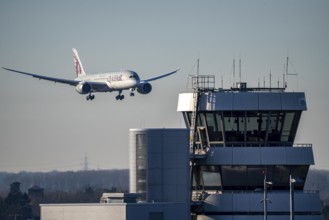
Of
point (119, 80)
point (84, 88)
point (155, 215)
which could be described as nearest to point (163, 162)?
point (155, 215)

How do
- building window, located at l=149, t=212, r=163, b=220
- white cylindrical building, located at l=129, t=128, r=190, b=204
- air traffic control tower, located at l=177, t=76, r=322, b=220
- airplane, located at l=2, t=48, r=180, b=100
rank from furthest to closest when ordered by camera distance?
airplane, located at l=2, t=48, r=180, b=100, air traffic control tower, located at l=177, t=76, r=322, b=220, white cylindrical building, located at l=129, t=128, r=190, b=204, building window, located at l=149, t=212, r=163, b=220

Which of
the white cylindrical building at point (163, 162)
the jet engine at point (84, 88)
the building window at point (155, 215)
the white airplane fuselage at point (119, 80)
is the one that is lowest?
the building window at point (155, 215)

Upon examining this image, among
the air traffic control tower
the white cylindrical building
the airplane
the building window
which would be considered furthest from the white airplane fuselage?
the building window

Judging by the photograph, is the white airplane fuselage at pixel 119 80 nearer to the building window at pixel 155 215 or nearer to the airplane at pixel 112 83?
the airplane at pixel 112 83

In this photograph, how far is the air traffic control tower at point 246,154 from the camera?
276ft

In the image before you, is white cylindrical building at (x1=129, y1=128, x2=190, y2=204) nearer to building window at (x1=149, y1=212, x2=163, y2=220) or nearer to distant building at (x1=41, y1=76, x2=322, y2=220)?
distant building at (x1=41, y1=76, x2=322, y2=220)

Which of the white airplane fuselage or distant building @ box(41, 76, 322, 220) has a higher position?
the white airplane fuselage

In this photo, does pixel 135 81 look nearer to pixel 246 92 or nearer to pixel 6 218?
pixel 6 218

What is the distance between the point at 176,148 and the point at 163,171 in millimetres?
1728

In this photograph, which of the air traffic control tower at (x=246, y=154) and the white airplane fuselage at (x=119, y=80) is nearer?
the air traffic control tower at (x=246, y=154)

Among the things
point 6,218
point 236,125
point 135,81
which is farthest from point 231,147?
point 6,218

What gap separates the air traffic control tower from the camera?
8400cm

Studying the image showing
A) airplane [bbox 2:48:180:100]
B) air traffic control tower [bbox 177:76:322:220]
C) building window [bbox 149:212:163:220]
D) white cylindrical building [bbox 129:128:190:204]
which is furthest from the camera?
airplane [bbox 2:48:180:100]

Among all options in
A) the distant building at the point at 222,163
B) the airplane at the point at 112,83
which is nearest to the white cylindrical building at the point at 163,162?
the distant building at the point at 222,163
